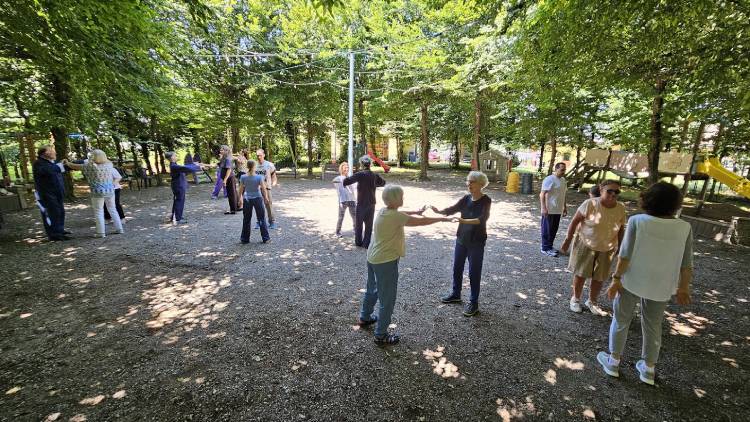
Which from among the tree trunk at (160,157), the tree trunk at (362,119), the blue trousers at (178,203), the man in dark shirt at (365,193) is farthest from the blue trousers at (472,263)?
the tree trunk at (362,119)

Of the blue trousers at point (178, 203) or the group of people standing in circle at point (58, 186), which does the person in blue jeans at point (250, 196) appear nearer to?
the blue trousers at point (178, 203)

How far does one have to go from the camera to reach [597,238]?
3.86 metres

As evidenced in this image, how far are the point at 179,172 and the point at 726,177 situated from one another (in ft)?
56.5

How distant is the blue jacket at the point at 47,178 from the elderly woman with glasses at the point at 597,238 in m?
9.65

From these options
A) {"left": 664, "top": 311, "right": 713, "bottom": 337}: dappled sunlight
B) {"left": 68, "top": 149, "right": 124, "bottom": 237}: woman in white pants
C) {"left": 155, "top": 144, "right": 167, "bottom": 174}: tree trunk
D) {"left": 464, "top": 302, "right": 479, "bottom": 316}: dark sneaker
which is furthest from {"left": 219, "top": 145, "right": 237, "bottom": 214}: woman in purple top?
{"left": 155, "top": 144, "right": 167, "bottom": 174}: tree trunk

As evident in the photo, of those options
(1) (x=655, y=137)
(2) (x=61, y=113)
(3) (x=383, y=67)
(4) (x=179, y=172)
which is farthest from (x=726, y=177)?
(2) (x=61, y=113)

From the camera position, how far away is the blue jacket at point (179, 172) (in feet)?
26.5

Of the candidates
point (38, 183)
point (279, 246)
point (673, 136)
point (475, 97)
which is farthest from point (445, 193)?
point (38, 183)

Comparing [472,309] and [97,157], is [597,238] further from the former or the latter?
[97,157]

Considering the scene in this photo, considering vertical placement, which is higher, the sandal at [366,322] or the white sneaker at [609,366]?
the sandal at [366,322]

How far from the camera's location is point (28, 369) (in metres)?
2.98

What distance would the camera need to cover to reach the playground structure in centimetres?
1079

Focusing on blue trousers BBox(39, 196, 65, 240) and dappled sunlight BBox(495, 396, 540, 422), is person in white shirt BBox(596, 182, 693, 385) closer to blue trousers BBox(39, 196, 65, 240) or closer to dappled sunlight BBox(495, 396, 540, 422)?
dappled sunlight BBox(495, 396, 540, 422)

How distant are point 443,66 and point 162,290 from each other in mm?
15087
